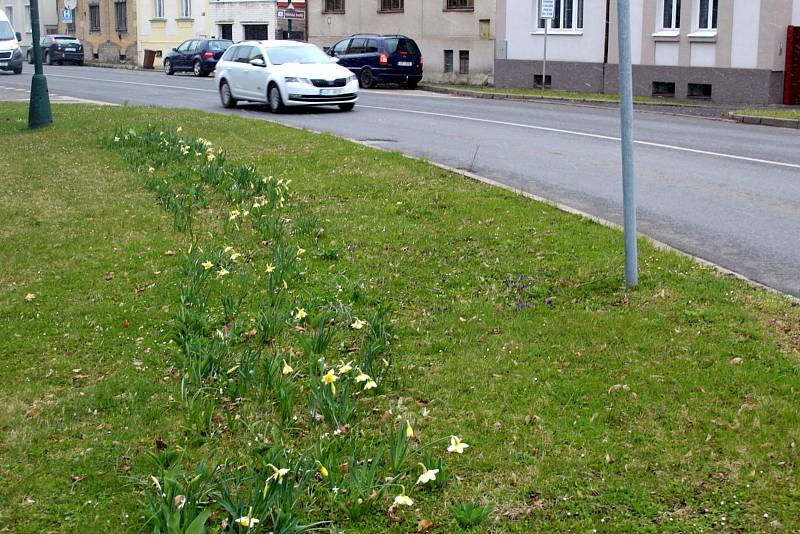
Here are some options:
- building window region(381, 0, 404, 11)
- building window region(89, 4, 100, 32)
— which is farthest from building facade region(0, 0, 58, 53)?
building window region(381, 0, 404, 11)

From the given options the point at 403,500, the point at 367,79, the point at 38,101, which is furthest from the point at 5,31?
the point at 403,500

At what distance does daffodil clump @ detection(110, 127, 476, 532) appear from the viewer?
4.17 metres

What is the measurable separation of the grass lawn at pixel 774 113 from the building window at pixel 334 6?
25491mm

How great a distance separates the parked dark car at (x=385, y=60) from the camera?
36469 mm

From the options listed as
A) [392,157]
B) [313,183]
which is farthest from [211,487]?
[392,157]

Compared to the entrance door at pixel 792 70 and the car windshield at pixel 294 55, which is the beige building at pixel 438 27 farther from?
the car windshield at pixel 294 55

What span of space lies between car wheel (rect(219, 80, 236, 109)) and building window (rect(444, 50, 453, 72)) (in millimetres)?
16634

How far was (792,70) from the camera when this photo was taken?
1062 inches

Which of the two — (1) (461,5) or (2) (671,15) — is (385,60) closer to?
(1) (461,5)

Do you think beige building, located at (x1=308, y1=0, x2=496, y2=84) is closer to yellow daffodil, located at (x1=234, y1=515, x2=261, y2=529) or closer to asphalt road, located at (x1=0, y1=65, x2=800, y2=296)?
asphalt road, located at (x1=0, y1=65, x2=800, y2=296)

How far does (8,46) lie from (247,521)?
1672 inches

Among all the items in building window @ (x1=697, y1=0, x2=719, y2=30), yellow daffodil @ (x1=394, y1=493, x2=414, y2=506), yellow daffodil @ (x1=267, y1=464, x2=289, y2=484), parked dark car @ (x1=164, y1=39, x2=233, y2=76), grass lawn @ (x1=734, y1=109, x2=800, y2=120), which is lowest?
yellow daffodil @ (x1=394, y1=493, x2=414, y2=506)

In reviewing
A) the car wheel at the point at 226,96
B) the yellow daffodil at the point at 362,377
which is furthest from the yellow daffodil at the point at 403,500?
the car wheel at the point at 226,96

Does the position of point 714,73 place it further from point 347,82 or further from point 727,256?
point 727,256
